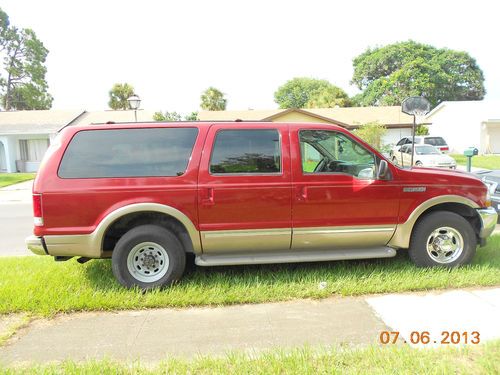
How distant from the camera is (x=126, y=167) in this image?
4.26 metres

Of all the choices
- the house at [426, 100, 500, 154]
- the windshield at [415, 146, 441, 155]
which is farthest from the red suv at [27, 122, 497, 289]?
the house at [426, 100, 500, 154]

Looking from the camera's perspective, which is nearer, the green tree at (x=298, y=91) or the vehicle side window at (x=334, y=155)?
the vehicle side window at (x=334, y=155)

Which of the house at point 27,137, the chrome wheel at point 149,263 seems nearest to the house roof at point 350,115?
the house at point 27,137

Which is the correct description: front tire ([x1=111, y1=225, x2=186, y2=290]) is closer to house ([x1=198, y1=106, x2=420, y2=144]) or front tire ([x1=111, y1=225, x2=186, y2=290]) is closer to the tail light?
the tail light

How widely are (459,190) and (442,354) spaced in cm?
237

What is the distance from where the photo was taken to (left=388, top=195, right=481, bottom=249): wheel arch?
4551 mm

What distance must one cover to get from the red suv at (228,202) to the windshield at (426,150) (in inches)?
634

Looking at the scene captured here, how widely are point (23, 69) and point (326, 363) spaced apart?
46.3 meters

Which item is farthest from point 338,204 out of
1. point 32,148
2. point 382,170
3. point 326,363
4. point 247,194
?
point 32,148

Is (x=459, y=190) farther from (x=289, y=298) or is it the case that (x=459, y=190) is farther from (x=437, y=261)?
(x=289, y=298)

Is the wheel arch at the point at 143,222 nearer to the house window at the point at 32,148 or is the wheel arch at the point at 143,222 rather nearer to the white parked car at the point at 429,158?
the white parked car at the point at 429,158

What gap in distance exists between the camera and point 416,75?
147 feet

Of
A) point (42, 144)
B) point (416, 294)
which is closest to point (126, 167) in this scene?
point (416, 294)

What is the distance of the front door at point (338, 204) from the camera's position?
4.40 metres
